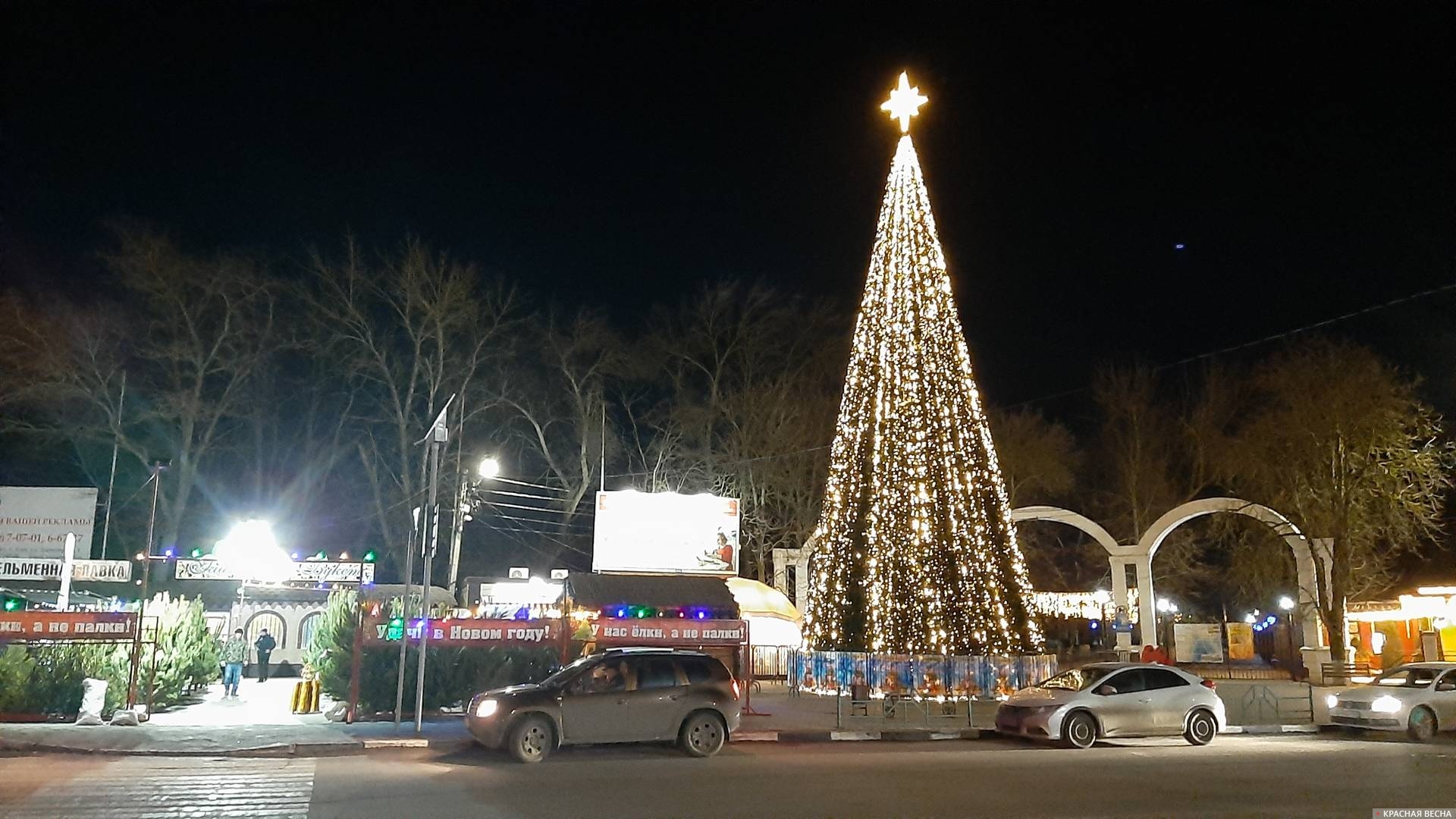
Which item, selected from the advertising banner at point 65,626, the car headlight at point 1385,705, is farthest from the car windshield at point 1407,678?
the advertising banner at point 65,626

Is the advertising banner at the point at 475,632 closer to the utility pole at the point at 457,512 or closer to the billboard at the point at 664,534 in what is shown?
the utility pole at the point at 457,512

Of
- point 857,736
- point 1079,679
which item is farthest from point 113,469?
point 1079,679

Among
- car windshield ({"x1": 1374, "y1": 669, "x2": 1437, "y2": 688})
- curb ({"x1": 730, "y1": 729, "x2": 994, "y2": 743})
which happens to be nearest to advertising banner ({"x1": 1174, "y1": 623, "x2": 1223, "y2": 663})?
car windshield ({"x1": 1374, "y1": 669, "x2": 1437, "y2": 688})

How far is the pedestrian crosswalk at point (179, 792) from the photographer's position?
32.1 feet

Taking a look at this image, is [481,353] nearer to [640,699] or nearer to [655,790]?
[640,699]

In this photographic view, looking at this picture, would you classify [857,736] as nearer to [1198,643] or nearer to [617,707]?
[617,707]

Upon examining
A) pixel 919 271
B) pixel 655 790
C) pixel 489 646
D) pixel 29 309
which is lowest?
pixel 655 790

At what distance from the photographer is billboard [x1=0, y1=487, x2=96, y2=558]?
36.3 m

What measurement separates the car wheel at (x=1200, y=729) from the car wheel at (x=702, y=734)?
7566 millimetres

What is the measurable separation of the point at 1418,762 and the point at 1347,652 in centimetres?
1986

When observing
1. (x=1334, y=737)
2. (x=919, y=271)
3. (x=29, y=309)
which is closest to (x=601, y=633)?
(x=919, y=271)

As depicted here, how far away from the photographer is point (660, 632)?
65.8 ft

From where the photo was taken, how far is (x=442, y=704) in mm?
19250

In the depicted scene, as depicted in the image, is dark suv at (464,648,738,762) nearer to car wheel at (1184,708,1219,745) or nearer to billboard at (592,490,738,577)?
car wheel at (1184,708,1219,745)
